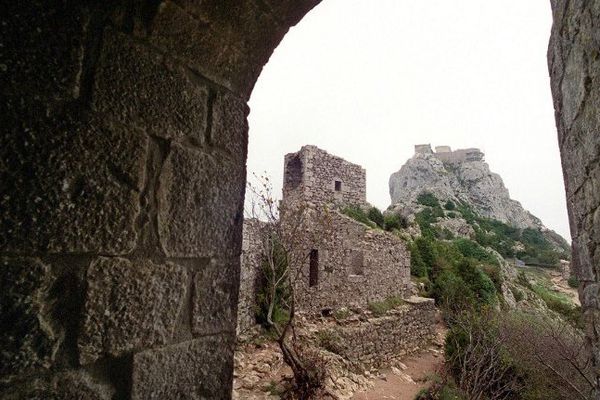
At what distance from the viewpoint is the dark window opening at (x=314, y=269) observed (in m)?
11.1

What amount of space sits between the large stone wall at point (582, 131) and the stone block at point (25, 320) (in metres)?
1.94

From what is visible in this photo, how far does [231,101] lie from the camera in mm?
1350

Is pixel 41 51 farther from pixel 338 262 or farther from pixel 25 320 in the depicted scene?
pixel 338 262

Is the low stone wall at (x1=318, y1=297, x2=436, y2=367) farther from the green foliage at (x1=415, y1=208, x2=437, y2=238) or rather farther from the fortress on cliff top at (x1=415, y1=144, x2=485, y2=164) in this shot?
the fortress on cliff top at (x1=415, y1=144, x2=485, y2=164)

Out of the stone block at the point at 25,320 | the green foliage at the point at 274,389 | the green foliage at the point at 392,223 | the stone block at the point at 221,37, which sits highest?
the green foliage at the point at 392,223

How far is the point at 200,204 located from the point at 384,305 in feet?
40.2

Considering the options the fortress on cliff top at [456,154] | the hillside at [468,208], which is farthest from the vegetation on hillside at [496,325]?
the fortress on cliff top at [456,154]

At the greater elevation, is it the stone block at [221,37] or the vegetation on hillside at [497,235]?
the vegetation on hillside at [497,235]

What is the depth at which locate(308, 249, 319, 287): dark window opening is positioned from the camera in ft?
36.3

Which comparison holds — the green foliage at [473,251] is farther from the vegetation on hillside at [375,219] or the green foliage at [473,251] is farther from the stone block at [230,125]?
the stone block at [230,125]

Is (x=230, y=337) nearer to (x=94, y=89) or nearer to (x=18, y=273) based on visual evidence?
(x=18, y=273)

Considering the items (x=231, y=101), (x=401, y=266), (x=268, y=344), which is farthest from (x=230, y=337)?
(x=401, y=266)

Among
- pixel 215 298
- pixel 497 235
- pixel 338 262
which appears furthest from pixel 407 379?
pixel 497 235

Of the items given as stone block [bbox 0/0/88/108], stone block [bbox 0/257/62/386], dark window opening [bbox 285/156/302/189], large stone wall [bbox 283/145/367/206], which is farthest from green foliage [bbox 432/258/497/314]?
stone block [bbox 0/0/88/108]
